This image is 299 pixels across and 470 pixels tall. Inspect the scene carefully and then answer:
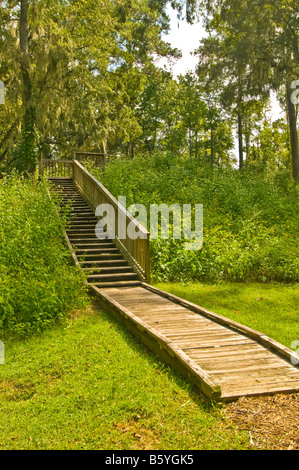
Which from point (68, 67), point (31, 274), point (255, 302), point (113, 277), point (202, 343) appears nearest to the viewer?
point (202, 343)

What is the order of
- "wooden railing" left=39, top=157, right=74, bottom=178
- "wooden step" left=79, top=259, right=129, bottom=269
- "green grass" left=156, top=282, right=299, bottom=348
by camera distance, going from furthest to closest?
"wooden railing" left=39, top=157, right=74, bottom=178 → "wooden step" left=79, top=259, right=129, bottom=269 → "green grass" left=156, top=282, right=299, bottom=348

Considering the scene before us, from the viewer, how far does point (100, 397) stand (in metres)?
4.00

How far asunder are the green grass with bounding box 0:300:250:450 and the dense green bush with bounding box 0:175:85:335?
61cm

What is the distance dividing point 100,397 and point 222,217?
31.9ft

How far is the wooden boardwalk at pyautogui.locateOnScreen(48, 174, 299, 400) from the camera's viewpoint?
395 cm

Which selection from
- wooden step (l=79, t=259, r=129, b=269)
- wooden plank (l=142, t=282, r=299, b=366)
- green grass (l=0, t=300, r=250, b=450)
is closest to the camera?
green grass (l=0, t=300, r=250, b=450)

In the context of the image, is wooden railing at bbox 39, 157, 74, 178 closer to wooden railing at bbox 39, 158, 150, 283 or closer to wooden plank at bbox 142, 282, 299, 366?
wooden railing at bbox 39, 158, 150, 283

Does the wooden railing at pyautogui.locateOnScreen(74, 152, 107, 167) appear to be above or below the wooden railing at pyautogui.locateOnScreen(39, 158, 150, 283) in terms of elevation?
above

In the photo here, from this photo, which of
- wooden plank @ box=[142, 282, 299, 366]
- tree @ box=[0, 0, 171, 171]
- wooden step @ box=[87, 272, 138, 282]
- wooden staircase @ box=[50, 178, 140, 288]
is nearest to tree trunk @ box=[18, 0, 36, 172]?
tree @ box=[0, 0, 171, 171]

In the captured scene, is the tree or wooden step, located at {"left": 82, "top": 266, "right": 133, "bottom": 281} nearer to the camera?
wooden step, located at {"left": 82, "top": 266, "right": 133, "bottom": 281}

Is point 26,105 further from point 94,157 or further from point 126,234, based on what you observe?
point 126,234

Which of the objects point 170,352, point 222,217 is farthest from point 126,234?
point 170,352

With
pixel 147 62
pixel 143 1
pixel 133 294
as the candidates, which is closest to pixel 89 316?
pixel 133 294

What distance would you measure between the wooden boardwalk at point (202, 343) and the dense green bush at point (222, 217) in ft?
5.87
